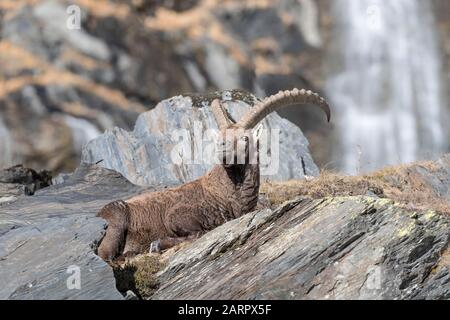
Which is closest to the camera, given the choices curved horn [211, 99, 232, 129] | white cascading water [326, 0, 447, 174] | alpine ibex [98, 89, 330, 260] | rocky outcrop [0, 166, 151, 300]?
rocky outcrop [0, 166, 151, 300]

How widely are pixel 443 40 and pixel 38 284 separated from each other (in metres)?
26.5

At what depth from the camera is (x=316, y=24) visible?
114 feet

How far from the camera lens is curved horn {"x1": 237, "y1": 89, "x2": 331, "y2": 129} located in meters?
11.6

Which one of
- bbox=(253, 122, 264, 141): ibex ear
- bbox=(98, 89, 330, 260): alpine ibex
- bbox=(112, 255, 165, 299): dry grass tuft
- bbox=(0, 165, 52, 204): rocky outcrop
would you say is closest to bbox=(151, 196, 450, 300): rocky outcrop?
bbox=(112, 255, 165, 299): dry grass tuft

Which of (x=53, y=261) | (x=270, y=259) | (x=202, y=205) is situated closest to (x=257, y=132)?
(x=202, y=205)

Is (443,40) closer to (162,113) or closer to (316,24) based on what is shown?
(316,24)

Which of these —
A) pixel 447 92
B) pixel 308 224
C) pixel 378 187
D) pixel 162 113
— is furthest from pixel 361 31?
pixel 308 224

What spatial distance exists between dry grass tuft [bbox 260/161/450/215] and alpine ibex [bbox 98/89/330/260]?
1.13 metres

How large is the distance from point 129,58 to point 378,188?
2529 centimetres

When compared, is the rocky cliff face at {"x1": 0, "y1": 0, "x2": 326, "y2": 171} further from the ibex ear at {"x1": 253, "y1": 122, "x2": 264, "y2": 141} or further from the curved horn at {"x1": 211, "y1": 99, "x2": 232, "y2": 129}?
the ibex ear at {"x1": 253, "y1": 122, "x2": 264, "y2": 141}

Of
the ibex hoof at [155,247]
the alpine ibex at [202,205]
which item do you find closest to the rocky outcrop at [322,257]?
the ibex hoof at [155,247]

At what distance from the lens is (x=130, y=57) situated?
37156 millimetres

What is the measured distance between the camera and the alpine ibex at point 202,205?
11.3 metres

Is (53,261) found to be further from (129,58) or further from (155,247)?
(129,58)
